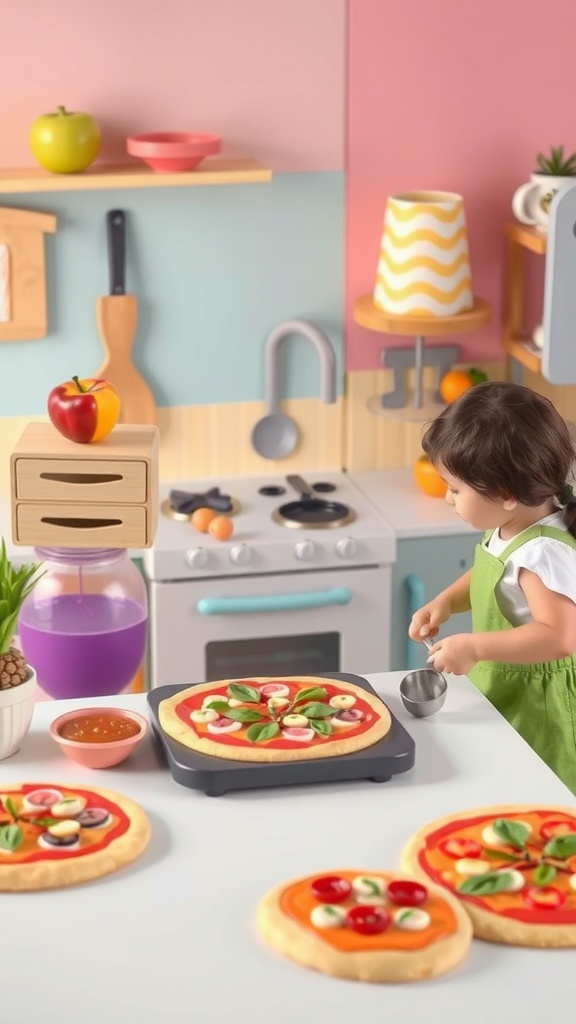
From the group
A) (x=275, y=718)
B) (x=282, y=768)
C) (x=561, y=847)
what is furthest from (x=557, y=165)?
(x=561, y=847)

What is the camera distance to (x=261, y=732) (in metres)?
1.93

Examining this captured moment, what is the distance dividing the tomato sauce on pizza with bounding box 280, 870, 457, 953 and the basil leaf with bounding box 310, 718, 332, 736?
0.30 meters

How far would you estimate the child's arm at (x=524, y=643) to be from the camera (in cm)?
211

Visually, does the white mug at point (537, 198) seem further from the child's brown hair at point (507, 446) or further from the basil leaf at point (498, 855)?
the basil leaf at point (498, 855)

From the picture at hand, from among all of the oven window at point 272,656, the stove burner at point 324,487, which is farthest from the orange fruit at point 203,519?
the stove burner at point 324,487

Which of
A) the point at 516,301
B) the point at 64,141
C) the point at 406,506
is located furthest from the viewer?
the point at 516,301

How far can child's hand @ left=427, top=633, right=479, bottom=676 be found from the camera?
210cm

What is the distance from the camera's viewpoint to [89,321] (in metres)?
3.59

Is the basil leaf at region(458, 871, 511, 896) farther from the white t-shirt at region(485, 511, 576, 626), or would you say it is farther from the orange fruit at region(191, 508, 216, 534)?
the orange fruit at region(191, 508, 216, 534)

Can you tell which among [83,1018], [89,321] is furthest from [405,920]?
[89,321]

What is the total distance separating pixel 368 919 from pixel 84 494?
78 centimetres

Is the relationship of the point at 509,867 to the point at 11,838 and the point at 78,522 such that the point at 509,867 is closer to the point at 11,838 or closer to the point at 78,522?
the point at 11,838

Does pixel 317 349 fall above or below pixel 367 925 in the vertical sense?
above

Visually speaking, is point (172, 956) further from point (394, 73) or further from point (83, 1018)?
point (394, 73)
